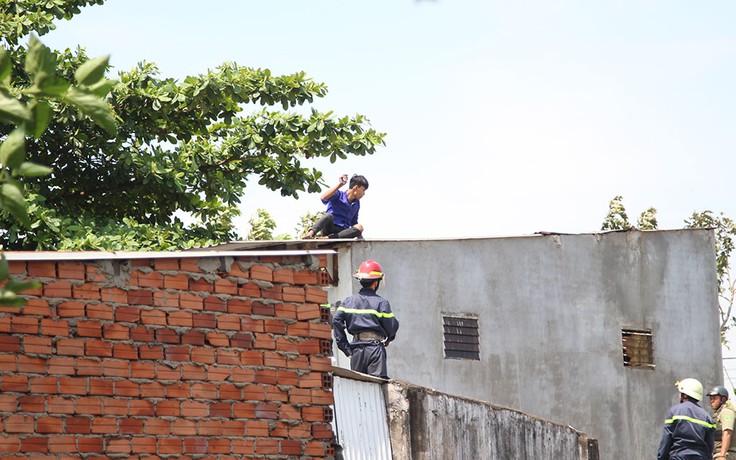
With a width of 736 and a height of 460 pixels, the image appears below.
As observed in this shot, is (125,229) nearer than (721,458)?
No

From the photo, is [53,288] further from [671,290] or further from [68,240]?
[671,290]

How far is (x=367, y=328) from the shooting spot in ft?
33.1

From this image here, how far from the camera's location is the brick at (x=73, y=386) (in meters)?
7.62

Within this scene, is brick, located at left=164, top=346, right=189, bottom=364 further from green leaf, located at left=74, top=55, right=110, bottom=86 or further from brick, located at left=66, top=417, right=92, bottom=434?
green leaf, located at left=74, top=55, right=110, bottom=86

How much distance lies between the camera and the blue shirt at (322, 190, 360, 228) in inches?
528

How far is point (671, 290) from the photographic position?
15.5 metres

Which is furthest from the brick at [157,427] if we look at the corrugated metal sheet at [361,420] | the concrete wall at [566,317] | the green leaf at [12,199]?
the concrete wall at [566,317]

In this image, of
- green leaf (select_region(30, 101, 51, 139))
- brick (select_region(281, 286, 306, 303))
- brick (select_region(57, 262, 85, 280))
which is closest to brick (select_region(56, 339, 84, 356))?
brick (select_region(57, 262, 85, 280))

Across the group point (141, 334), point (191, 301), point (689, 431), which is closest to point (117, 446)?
point (141, 334)

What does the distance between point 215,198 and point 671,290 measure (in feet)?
22.3

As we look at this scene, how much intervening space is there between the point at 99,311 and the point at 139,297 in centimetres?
30

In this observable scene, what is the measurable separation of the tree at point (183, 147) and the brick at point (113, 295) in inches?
326

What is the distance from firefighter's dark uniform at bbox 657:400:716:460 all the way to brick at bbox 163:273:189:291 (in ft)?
19.1

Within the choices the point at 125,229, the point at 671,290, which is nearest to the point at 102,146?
the point at 125,229
